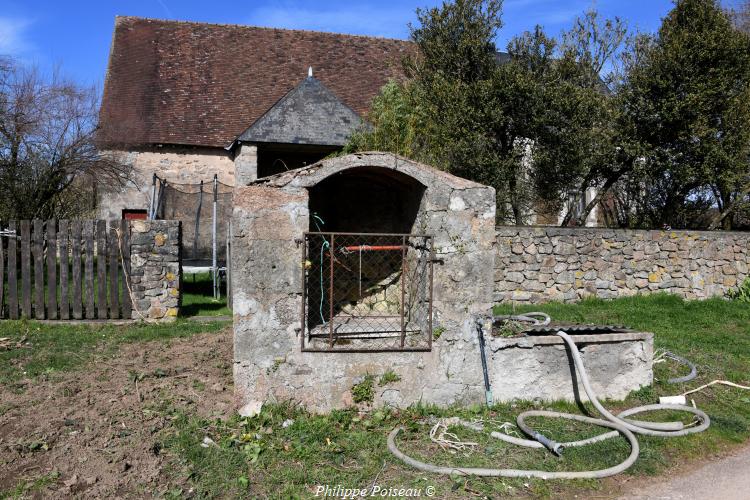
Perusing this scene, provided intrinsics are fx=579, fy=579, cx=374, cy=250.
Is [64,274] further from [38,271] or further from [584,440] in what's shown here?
[584,440]

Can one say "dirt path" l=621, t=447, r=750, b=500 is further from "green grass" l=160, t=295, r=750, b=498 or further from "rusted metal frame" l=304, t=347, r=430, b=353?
"rusted metal frame" l=304, t=347, r=430, b=353

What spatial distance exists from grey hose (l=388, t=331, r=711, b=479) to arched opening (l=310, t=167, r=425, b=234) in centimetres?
227

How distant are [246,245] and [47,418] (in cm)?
226

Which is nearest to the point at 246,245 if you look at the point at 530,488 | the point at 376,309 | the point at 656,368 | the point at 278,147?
the point at 376,309

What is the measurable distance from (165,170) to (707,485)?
53.7 ft

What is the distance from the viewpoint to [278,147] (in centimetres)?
1495

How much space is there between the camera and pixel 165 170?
17438mm

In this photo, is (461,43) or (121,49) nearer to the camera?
(461,43)

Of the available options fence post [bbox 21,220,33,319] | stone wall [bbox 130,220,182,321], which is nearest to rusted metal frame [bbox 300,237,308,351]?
stone wall [bbox 130,220,182,321]

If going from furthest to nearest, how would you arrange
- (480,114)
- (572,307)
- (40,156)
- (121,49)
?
(121,49) < (40,156) < (480,114) < (572,307)

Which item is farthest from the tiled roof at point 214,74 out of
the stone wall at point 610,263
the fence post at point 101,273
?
the stone wall at point 610,263

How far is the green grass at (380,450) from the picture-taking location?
4.08 metres

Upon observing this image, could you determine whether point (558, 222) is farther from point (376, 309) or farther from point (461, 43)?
point (376, 309)

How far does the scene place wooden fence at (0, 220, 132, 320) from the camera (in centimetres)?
923
